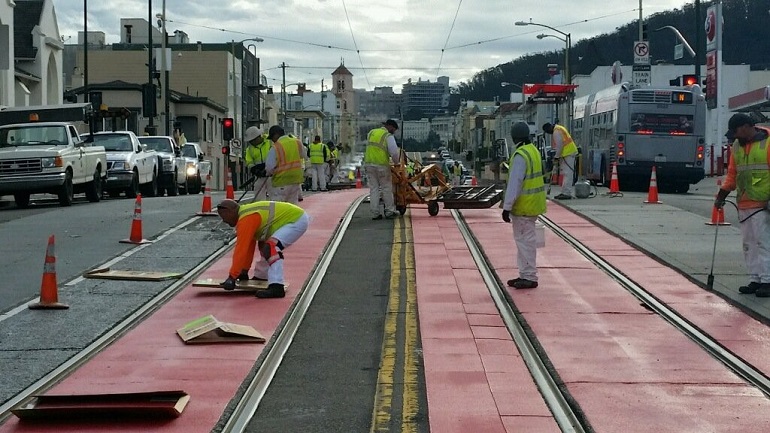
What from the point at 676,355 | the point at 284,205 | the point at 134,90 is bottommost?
the point at 676,355

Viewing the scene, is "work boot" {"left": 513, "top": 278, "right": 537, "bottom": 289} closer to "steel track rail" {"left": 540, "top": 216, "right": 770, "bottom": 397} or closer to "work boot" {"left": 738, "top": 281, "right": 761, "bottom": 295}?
"steel track rail" {"left": 540, "top": 216, "right": 770, "bottom": 397}

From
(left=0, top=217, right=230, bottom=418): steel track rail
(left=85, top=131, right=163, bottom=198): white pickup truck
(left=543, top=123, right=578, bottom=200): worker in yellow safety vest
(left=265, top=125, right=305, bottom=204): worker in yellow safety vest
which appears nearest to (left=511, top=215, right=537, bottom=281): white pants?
(left=0, top=217, right=230, bottom=418): steel track rail

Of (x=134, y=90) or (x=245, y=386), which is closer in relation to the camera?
(x=245, y=386)

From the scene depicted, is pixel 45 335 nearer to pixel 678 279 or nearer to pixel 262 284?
pixel 262 284

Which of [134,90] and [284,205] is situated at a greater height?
[134,90]

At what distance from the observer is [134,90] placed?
6638 cm

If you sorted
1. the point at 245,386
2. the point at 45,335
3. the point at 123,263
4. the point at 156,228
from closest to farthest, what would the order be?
the point at 245,386 < the point at 45,335 < the point at 123,263 < the point at 156,228

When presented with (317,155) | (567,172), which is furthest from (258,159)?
(317,155)

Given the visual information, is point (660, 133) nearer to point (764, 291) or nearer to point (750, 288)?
point (750, 288)

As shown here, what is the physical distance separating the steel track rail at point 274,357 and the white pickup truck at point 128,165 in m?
14.4

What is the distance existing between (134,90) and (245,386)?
60236 mm

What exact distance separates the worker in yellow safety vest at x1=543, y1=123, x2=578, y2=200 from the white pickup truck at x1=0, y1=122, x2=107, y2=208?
34.9 feet

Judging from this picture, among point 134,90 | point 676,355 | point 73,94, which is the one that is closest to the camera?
point 676,355

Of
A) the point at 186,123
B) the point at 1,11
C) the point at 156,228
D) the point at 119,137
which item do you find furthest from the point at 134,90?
the point at 156,228
